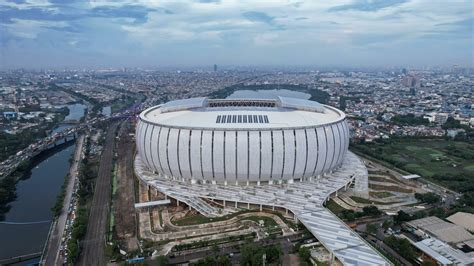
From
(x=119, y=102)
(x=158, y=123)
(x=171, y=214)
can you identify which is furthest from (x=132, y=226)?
(x=119, y=102)

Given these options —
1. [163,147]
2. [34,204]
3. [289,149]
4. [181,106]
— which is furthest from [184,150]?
[34,204]

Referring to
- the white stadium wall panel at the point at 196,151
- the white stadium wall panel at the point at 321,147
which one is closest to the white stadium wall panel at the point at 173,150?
the white stadium wall panel at the point at 196,151

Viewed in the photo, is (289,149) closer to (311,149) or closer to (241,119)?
(311,149)

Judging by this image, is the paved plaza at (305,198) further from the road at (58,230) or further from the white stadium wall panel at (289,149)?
the road at (58,230)

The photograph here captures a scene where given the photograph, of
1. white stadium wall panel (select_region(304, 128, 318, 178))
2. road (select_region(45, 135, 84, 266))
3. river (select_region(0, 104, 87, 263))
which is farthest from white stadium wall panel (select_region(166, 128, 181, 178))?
white stadium wall panel (select_region(304, 128, 318, 178))

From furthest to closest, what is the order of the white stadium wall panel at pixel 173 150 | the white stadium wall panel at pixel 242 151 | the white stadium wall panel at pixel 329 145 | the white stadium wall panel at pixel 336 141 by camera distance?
the white stadium wall panel at pixel 336 141
the white stadium wall panel at pixel 329 145
the white stadium wall panel at pixel 173 150
the white stadium wall panel at pixel 242 151

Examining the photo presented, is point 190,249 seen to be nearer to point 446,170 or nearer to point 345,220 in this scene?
point 345,220
